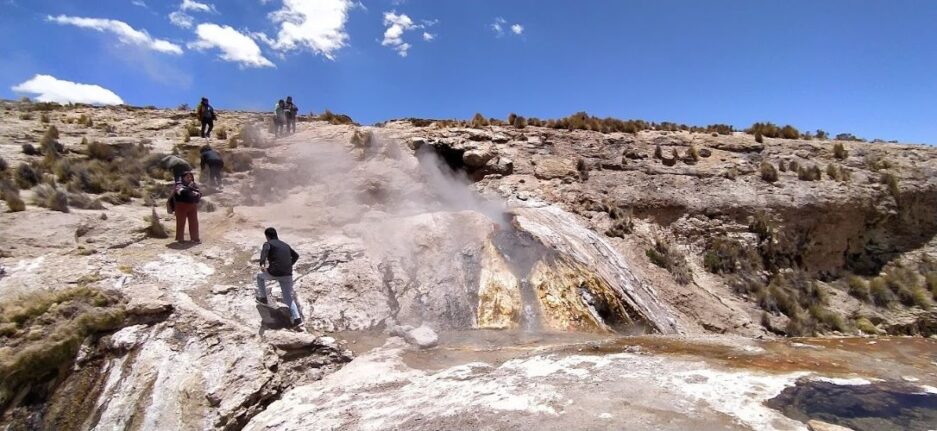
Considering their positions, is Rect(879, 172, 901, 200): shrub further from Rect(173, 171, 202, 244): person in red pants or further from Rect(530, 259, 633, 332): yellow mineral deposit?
Rect(173, 171, 202, 244): person in red pants

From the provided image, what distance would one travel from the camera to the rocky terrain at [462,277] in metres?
5.22

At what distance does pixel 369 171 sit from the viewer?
13633mm

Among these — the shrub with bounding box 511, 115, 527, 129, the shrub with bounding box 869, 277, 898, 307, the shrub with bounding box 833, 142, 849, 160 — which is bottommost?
the shrub with bounding box 869, 277, 898, 307

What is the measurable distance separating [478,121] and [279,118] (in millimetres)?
6432

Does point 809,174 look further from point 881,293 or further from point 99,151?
point 99,151

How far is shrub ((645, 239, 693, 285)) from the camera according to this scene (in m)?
12.0

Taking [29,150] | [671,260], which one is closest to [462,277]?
[671,260]

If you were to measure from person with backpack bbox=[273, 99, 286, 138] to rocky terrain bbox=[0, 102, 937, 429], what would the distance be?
1.23 ft

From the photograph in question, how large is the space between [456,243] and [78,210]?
283 inches

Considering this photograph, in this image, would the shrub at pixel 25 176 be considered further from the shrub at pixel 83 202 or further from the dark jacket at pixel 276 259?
the dark jacket at pixel 276 259

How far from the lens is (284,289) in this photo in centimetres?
719

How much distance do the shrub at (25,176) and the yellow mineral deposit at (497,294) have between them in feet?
31.1

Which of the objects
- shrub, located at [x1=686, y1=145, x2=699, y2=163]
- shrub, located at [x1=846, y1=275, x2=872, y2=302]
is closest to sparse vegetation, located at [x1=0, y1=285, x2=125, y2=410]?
→ shrub, located at [x1=686, y1=145, x2=699, y2=163]

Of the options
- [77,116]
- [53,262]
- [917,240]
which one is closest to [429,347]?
[53,262]
